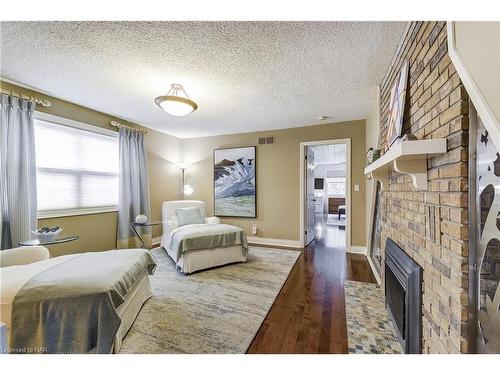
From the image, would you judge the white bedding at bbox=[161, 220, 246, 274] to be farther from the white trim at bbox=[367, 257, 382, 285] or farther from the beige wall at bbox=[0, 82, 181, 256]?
the white trim at bbox=[367, 257, 382, 285]

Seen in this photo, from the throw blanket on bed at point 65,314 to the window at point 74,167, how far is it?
194 cm

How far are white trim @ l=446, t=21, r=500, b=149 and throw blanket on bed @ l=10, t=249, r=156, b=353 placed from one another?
2.03m

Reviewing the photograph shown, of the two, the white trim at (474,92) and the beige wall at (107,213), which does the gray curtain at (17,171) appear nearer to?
the beige wall at (107,213)

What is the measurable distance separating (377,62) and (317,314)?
2.44m

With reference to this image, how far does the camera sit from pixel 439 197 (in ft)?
3.60

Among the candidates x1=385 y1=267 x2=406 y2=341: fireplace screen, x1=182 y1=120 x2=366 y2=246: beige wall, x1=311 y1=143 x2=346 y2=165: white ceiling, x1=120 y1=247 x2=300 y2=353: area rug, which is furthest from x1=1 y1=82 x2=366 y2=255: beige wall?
x1=385 y1=267 x2=406 y2=341: fireplace screen

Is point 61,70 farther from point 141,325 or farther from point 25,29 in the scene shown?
point 141,325

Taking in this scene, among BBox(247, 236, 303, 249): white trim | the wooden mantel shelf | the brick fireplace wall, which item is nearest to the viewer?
the brick fireplace wall

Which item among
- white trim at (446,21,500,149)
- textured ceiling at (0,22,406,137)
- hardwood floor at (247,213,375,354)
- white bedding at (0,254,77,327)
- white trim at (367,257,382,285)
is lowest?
hardwood floor at (247,213,375,354)

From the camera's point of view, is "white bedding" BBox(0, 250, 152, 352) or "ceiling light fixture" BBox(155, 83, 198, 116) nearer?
"white bedding" BBox(0, 250, 152, 352)

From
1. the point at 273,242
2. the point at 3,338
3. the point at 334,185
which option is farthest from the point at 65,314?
the point at 334,185

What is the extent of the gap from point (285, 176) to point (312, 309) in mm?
2601

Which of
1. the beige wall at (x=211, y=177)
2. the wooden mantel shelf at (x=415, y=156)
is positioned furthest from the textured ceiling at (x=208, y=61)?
the wooden mantel shelf at (x=415, y=156)

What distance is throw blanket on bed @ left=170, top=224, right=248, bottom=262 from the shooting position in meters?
2.73
